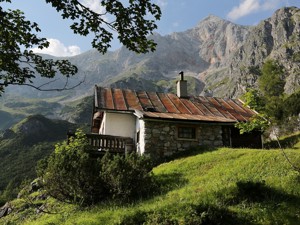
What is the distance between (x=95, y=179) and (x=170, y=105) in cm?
1328

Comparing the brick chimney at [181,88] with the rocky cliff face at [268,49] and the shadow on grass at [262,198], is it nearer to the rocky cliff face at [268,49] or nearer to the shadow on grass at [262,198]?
the shadow on grass at [262,198]

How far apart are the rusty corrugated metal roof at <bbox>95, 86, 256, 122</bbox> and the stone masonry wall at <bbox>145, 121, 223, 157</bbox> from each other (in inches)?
32.7

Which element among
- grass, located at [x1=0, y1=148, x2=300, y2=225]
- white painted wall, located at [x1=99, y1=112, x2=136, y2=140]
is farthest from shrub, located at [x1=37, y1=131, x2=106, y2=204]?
white painted wall, located at [x1=99, y1=112, x2=136, y2=140]

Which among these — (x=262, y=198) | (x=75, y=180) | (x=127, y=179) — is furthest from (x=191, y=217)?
(x=75, y=180)

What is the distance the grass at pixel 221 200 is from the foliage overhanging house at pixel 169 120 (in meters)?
5.65

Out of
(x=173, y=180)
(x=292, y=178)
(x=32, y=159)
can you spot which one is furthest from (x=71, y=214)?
(x=32, y=159)

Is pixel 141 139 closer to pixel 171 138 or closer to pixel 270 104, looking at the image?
pixel 171 138

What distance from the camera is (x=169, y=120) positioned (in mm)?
19719

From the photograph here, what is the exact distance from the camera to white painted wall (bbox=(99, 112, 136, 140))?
22.6 meters

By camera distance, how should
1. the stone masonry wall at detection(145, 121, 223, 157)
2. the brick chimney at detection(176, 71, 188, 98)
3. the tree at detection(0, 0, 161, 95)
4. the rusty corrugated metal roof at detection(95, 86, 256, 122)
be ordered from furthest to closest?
the brick chimney at detection(176, 71, 188, 98), the rusty corrugated metal roof at detection(95, 86, 256, 122), the stone masonry wall at detection(145, 121, 223, 157), the tree at detection(0, 0, 161, 95)

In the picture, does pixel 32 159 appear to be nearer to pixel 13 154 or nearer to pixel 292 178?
pixel 13 154

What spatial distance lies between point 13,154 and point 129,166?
234ft

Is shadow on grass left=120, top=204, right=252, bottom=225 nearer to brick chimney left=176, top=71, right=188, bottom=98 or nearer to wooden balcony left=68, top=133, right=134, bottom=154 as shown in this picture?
wooden balcony left=68, top=133, right=134, bottom=154

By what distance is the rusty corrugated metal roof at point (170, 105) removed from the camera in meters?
22.5
